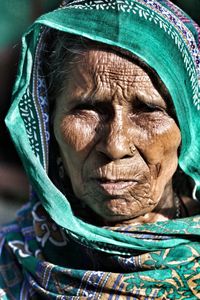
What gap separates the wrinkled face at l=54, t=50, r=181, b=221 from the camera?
230cm

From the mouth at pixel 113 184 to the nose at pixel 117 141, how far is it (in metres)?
0.09

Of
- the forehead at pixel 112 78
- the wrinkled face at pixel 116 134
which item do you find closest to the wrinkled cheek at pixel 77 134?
the wrinkled face at pixel 116 134

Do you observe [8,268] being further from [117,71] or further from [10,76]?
[10,76]

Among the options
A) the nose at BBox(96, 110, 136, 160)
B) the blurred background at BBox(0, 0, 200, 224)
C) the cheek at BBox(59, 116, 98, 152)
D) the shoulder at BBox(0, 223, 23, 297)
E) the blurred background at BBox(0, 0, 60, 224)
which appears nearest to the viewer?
the nose at BBox(96, 110, 136, 160)

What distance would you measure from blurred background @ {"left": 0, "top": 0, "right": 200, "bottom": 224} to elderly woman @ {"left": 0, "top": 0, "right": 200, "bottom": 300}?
382mm

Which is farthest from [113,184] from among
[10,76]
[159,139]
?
[10,76]

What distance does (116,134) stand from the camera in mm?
2273

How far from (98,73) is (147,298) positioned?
2.65 ft

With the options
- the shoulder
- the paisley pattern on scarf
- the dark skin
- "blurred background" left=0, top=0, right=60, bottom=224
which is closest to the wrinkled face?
the dark skin

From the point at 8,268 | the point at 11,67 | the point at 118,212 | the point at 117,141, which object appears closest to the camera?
the point at 117,141

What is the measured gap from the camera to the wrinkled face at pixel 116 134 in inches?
90.5

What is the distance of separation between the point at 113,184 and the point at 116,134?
0.59ft

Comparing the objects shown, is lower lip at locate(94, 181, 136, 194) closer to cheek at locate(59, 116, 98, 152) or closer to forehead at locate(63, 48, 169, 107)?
cheek at locate(59, 116, 98, 152)

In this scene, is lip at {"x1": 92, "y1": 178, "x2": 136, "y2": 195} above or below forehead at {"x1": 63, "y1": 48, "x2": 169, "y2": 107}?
below
